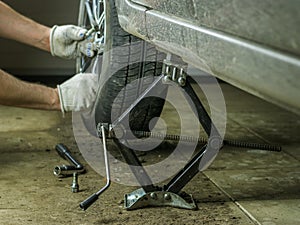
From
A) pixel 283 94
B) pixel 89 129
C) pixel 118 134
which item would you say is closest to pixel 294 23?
pixel 283 94

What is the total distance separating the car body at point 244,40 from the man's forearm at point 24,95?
89 cm

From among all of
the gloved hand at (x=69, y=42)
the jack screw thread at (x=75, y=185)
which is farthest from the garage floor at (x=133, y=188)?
the gloved hand at (x=69, y=42)

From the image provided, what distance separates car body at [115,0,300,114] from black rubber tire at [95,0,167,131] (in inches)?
21.0

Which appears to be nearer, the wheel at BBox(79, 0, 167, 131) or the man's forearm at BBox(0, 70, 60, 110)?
the wheel at BBox(79, 0, 167, 131)

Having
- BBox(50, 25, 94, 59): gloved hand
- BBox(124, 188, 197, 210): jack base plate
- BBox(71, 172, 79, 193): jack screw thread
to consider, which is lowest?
BBox(71, 172, 79, 193): jack screw thread

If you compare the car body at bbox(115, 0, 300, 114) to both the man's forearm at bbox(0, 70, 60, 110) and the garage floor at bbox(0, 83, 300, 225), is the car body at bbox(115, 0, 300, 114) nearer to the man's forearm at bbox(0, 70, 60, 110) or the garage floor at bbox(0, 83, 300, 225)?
the garage floor at bbox(0, 83, 300, 225)

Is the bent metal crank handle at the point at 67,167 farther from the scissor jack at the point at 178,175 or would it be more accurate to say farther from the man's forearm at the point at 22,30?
the man's forearm at the point at 22,30

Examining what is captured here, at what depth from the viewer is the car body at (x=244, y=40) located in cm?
82

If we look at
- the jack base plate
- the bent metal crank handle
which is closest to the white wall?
the bent metal crank handle

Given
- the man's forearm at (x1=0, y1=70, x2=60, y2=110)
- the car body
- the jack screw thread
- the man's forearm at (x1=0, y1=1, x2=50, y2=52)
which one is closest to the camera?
the car body

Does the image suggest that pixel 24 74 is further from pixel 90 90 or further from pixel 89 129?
pixel 90 90

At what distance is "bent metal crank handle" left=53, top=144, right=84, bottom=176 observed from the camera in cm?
192

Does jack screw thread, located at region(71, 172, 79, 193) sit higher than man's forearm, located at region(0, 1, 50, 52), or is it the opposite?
man's forearm, located at region(0, 1, 50, 52)

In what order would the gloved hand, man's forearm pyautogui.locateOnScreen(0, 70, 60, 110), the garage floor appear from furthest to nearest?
the gloved hand < man's forearm pyautogui.locateOnScreen(0, 70, 60, 110) < the garage floor
